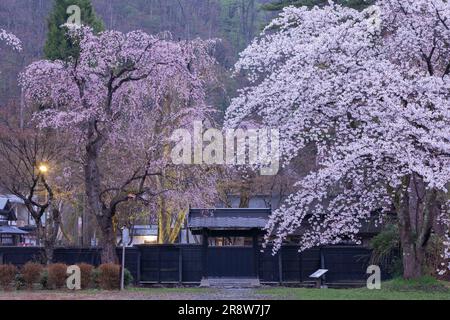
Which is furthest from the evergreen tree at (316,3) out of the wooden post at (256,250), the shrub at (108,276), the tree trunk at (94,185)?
the shrub at (108,276)

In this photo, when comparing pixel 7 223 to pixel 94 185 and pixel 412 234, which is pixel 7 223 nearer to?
pixel 94 185

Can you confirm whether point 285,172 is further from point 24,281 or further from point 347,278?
point 24,281

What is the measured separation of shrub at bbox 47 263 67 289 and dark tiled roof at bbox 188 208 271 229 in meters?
6.93

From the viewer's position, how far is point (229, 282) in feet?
91.6

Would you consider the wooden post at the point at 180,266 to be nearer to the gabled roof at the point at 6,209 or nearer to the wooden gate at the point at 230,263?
the wooden gate at the point at 230,263

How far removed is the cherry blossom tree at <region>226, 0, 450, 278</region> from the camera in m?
15.5

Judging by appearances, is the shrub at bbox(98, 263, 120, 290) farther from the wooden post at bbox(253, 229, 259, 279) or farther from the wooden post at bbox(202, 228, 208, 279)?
the wooden post at bbox(253, 229, 259, 279)

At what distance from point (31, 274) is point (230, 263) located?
9.09 m

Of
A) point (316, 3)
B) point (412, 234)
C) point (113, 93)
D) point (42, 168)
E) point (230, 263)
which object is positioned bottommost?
point (230, 263)

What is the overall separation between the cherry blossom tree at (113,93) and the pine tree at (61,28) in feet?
41.5

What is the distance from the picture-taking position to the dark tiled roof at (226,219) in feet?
92.3

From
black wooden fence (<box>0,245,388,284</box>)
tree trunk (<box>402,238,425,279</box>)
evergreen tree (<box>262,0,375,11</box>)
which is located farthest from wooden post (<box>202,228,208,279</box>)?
evergreen tree (<box>262,0,375,11</box>)

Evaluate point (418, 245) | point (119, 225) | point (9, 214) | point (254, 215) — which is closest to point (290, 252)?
point (254, 215)

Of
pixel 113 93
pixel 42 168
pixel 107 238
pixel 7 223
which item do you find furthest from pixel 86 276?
pixel 7 223
